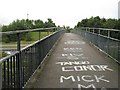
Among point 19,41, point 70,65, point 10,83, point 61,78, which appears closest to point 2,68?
point 10,83

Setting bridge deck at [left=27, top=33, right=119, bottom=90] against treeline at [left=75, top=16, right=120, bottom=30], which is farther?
treeline at [left=75, top=16, right=120, bottom=30]

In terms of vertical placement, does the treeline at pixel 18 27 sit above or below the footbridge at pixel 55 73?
above

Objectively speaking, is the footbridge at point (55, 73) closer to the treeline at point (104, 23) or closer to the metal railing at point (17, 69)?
the metal railing at point (17, 69)

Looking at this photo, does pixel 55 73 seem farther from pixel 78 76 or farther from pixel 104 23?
pixel 104 23

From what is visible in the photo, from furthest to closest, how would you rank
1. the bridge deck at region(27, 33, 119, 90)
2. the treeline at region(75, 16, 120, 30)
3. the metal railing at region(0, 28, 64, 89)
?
the treeline at region(75, 16, 120, 30), the bridge deck at region(27, 33, 119, 90), the metal railing at region(0, 28, 64, 89)

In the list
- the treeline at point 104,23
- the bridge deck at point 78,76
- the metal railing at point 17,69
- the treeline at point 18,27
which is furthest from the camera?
the treeline at point 104,23

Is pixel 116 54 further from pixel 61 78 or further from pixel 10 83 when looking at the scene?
pixel 10 83

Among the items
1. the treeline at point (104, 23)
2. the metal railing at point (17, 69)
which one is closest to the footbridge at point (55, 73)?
the metal railing at point (17, 69)

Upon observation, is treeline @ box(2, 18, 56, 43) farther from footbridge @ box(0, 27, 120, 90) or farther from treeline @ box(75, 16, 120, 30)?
treeline @ box(75, 16, 120, 30)

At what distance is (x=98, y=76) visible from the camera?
26.1 feet

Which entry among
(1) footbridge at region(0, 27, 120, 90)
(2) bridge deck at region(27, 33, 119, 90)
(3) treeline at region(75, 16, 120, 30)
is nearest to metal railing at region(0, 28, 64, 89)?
(1) footbridge at region(0, 27, 120, 90)

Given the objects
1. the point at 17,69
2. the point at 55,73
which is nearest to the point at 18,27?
the point at 55,73

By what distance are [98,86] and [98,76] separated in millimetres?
1242

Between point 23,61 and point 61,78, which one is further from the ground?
point 23,61
